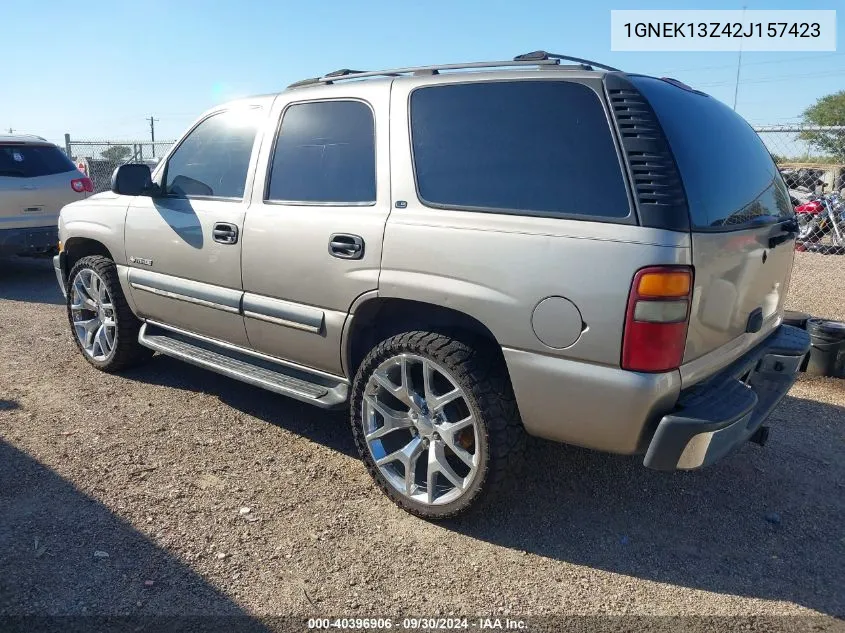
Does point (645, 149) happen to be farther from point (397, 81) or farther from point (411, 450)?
point (411, 450)

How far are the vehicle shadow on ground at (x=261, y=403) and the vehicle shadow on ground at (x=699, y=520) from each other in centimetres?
112

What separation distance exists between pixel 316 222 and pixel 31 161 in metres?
6.70

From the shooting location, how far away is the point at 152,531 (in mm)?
2998

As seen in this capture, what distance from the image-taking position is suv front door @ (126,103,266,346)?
152 inches

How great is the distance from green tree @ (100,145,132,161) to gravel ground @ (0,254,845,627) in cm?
1231

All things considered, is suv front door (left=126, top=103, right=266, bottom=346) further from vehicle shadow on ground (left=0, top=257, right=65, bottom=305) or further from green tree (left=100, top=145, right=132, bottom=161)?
green tree (left=100, top=145, right=132, bottom=161)

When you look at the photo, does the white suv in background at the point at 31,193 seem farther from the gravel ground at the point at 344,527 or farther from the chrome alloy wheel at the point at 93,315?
the gravel ground at the point at 344,527

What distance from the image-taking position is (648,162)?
2494 millimetres

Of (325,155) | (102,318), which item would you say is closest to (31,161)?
(102,318)

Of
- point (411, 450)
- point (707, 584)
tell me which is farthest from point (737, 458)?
point (411, 450)

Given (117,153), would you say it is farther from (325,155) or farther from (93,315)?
(325,155)

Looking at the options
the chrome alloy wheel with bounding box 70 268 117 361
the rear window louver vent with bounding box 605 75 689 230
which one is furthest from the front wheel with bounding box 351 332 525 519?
the chrome alloy wheel with bounding box 70 268 117 361

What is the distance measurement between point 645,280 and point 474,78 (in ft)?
4.08

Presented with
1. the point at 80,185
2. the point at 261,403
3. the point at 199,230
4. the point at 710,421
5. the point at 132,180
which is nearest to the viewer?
the point at 710,421
